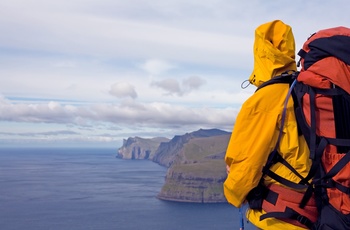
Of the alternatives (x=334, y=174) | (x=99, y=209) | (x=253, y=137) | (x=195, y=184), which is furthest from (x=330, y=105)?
(x=195, y=184)

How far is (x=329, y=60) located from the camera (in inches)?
144

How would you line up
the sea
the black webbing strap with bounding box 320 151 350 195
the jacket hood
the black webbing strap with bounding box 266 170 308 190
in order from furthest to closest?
the sea < the jacket hood < the black webbing strap with bounding box 266 170 308 190 < the black webbing strap with bounding box 320 151 350 195

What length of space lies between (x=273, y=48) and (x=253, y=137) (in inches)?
36.8

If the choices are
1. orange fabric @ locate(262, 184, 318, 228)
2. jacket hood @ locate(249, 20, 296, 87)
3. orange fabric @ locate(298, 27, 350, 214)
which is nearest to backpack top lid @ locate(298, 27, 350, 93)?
orange fabric @ locate(298, 27, 350, 214)

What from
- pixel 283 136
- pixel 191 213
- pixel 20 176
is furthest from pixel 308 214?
pixel 20 176

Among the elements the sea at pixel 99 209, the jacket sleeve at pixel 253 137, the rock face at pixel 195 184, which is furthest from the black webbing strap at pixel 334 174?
the rock face at pixel 195 184

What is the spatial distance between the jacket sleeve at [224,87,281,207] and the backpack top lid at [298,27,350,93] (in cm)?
40

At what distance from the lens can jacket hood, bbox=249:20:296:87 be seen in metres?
4.04

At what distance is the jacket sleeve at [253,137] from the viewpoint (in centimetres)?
378

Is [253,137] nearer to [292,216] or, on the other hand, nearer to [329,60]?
[292,216]

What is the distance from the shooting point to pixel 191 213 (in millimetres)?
114812

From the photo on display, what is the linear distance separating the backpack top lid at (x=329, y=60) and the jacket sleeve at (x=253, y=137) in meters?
0.40

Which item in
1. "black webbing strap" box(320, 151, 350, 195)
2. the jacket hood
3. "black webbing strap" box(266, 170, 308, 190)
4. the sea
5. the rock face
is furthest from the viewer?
the rock face

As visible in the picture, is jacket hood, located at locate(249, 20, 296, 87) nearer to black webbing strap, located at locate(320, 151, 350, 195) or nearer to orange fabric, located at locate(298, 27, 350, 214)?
orange fabric, located at locate(298, 27, 350, 214)
